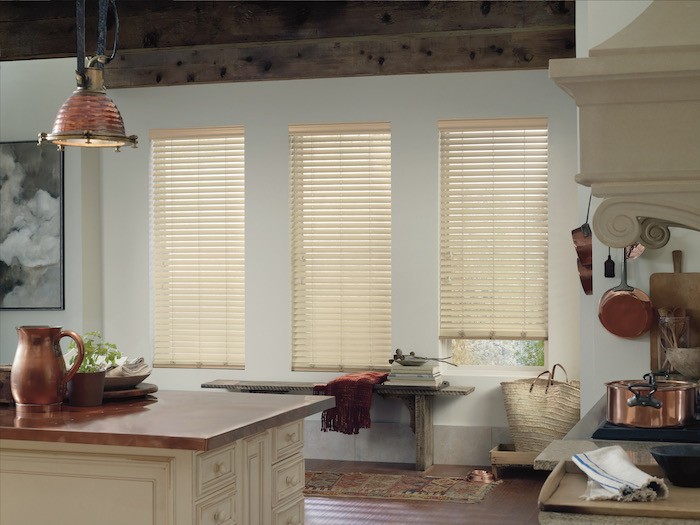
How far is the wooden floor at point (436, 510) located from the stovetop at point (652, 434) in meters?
2.66

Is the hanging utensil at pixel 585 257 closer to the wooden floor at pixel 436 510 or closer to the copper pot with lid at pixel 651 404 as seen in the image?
the wooden floor at pixel 436 510

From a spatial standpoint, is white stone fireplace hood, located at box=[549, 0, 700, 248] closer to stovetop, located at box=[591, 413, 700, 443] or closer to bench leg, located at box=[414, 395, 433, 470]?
stovetop, located at box=[591, 413, 700, 443]

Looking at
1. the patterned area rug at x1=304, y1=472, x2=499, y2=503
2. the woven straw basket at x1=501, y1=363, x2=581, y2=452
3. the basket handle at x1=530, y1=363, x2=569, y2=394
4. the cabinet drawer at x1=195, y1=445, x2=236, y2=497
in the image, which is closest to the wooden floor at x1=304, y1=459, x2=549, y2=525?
the patterned area rug at x1=304, y1=472, x2=499, y2=503

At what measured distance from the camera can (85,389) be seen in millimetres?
Answer: 3723

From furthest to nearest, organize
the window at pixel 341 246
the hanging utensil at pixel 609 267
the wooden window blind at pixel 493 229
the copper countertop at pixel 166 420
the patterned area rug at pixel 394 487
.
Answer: the window at pixel 341 246 < the wooden window blind at pixel 493 229 < the patterned area rug at pixel 394 487 < the hanging utensil at pixel 609 267 < the copper countertop at pixel 166 420

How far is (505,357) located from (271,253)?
1.83 m

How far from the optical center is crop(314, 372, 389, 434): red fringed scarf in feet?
21.3

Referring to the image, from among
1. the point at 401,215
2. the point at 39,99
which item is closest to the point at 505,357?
the point at 401,215

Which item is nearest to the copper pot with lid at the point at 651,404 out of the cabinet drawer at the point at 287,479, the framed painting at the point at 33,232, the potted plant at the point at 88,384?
the cabinet drawer at the point at 287,479

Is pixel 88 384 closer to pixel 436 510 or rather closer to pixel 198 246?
pixel 436 510

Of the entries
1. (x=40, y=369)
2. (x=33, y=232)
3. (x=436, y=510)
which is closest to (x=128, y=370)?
(x=40, y=369)

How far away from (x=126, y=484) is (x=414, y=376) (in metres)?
3.54

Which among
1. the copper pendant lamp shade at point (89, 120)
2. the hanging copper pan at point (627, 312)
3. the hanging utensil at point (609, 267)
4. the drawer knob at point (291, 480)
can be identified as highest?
the copper pendant lamp shade at point (89, 120)

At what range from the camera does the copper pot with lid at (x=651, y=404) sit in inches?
106
